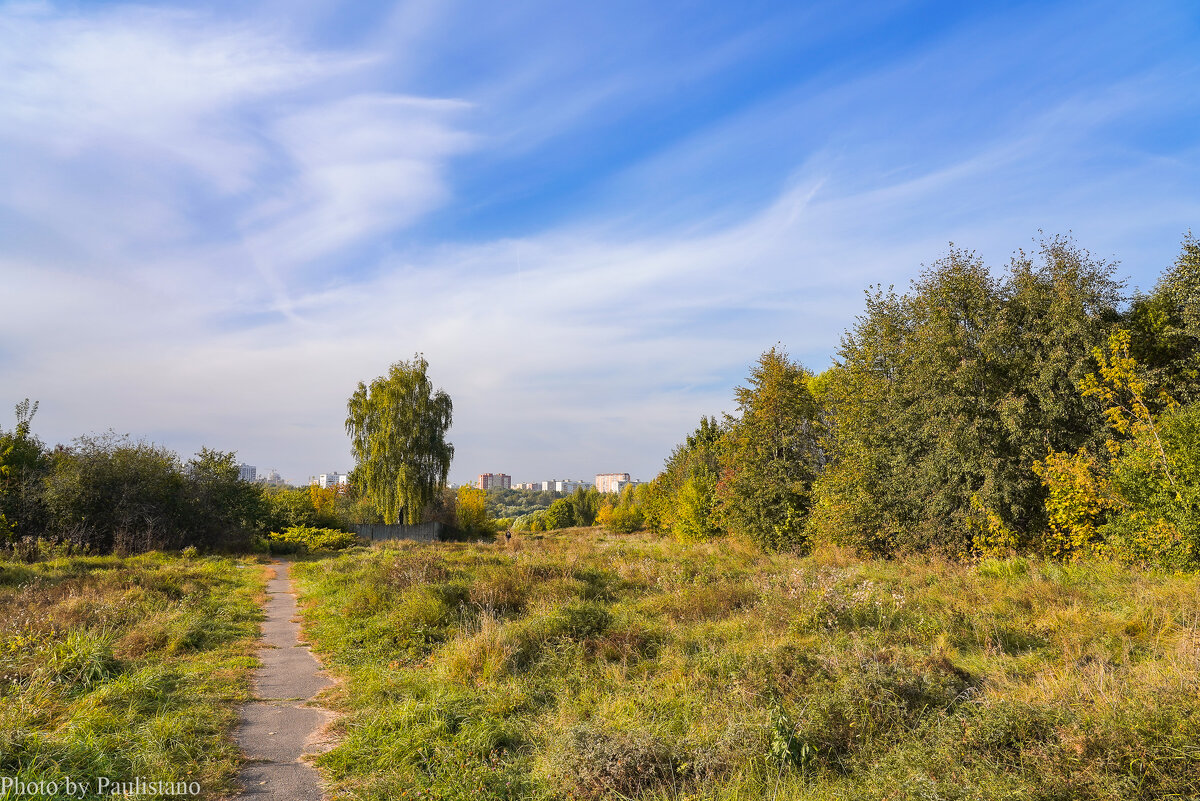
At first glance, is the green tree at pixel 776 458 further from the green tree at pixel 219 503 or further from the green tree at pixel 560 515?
the green tree at pixel 560 515

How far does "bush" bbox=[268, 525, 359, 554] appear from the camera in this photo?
82.5ft

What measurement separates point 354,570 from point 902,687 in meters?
13.7

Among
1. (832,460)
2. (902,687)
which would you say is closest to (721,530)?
(832,460)

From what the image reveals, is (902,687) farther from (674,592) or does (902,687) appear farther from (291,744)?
(674,592)

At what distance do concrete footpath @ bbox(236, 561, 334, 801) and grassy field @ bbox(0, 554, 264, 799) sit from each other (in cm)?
18

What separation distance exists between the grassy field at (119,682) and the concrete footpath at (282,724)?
18 cm

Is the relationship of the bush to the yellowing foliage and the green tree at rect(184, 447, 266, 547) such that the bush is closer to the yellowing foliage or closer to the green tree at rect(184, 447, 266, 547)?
the green tree at rect(184, 447, 266, 547)

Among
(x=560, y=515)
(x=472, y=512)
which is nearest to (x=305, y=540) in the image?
(x=472, y=512)

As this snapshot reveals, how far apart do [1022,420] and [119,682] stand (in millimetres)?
17714

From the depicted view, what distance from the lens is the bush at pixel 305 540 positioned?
25.1m

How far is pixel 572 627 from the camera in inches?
341

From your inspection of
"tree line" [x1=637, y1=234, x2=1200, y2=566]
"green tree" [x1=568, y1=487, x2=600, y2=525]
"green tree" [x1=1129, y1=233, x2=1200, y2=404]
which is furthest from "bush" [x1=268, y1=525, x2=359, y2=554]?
"green tree" [x1=568, y1=487, x2=600, y2=525]

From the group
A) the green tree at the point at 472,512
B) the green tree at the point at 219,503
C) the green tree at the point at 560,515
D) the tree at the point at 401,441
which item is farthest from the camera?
the green tree at the point at 560,515

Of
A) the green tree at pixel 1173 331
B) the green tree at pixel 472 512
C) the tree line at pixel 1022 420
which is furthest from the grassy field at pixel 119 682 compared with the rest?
the green tree at pixel 472 512
